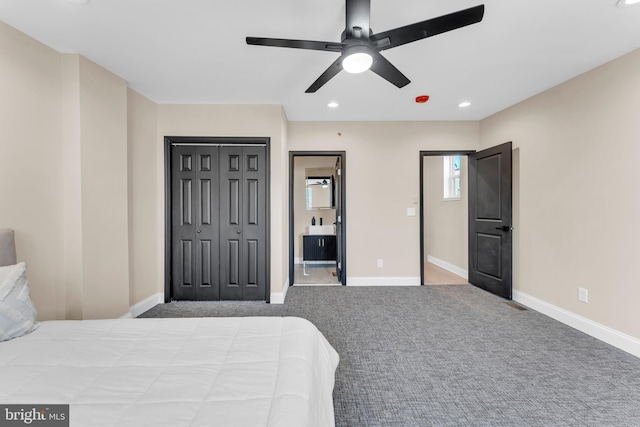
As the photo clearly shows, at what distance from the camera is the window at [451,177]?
5.44 meters

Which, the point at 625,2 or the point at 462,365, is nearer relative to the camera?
the point at 625,2

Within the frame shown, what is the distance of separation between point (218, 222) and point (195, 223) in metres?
0.32

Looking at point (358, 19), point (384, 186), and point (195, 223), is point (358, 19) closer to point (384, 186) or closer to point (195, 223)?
point (384, 186)

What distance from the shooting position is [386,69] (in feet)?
6.32

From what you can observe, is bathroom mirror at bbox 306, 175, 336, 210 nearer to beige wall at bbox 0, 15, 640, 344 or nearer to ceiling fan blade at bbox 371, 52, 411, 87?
beige wall at bbox 0, 15, 640, 344

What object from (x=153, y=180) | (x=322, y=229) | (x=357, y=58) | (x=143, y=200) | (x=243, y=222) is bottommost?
(x=322, y=229)

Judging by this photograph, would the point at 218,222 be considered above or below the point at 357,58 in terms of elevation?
below

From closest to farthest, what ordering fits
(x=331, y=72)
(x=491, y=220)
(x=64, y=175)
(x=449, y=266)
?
(x=331, y=72), (x=64, y=175), (x=491, y=220), (x=449, y=266)

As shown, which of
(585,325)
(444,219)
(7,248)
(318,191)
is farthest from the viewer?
(318,191)

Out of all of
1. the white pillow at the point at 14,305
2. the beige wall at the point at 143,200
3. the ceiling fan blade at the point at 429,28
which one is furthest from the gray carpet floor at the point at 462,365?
the ceiling fan blade at the point at 429,28

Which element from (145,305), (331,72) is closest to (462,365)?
(331,72)

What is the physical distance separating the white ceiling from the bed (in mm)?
2119

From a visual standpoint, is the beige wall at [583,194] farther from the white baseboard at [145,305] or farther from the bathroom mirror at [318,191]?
the white baseboard at [145,305]

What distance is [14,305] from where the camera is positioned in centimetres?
149
